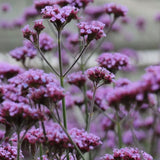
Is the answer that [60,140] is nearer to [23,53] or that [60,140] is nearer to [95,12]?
[23,53]

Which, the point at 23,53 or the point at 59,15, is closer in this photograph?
the point at 59,15

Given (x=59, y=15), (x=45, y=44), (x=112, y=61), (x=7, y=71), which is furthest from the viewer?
(x=45, y=44)

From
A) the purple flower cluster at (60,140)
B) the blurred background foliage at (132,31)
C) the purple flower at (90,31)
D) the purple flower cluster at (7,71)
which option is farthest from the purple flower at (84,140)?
the blurred background foliage at (132,31)

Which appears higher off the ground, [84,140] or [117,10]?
[117,10]

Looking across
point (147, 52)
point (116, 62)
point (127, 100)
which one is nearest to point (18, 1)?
point (147, 52)

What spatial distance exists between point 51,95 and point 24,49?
22.4 inches

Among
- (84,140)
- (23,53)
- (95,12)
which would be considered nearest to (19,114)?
(84,140)

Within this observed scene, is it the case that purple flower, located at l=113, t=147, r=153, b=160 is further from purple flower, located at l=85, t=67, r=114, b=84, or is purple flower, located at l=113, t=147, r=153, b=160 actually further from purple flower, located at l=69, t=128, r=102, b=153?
purple flower, located at l=85, t=67, r=114, b=84

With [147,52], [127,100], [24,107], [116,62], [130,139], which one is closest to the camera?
[24,107]

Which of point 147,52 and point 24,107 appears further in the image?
point 147,52

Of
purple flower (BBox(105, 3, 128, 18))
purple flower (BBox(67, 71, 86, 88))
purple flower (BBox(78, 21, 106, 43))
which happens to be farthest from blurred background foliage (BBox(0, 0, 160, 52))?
purple flower (BBox(78, 21, 106, 43))

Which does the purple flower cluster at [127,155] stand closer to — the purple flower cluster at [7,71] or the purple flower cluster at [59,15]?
the purple flower cluster at [59,15]

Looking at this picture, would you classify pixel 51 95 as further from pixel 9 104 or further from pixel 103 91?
pixel 103 91

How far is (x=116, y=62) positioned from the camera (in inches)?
45.1
